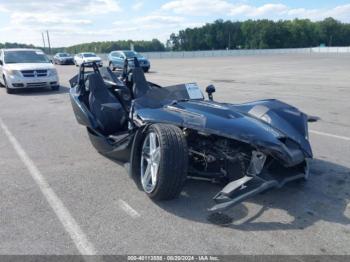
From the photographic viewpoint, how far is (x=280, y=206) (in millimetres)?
4008

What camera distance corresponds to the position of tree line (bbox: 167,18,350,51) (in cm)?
12012

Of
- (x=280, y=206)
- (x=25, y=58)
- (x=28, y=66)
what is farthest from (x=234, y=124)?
(x=25, y=58)

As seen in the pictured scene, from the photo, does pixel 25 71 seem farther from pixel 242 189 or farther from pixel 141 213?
pixel 242 189

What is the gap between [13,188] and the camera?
4.80 m

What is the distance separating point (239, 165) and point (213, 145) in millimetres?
358

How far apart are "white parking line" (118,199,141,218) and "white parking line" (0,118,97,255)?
0.52m

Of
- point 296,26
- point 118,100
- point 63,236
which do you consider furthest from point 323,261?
point 296,26

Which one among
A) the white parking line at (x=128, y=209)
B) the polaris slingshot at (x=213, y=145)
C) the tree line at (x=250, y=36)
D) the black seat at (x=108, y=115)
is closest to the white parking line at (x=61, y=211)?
the white parking line at (x=128, y=209)

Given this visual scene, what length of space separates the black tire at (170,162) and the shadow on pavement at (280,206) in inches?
9.5

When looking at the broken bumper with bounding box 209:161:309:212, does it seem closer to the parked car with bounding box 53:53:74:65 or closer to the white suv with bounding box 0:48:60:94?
the white suv with bounding box 0:48:60:94

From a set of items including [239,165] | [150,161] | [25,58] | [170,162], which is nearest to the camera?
[170,162]

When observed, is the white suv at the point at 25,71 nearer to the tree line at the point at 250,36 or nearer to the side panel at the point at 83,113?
the side panel at the point at 83,113

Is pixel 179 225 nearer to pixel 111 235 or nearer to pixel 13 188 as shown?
pixel 111 235

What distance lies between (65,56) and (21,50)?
30908mm
